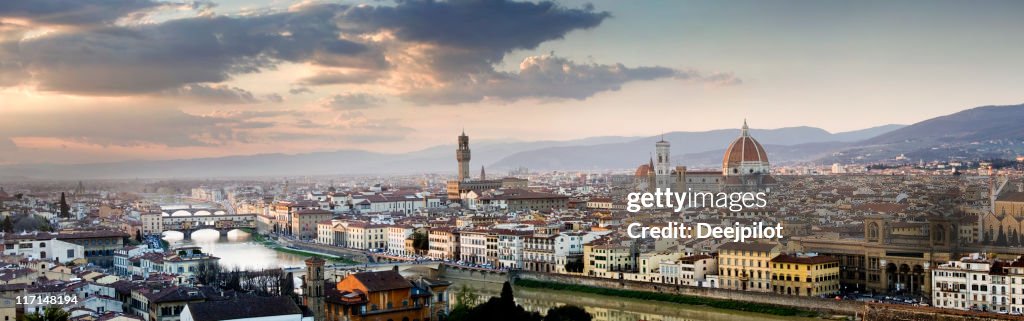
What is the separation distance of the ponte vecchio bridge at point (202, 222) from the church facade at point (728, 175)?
18772 millimetres

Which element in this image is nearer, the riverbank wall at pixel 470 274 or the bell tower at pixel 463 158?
the riverbank wall at pixel 470 274

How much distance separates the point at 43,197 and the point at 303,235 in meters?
23.3

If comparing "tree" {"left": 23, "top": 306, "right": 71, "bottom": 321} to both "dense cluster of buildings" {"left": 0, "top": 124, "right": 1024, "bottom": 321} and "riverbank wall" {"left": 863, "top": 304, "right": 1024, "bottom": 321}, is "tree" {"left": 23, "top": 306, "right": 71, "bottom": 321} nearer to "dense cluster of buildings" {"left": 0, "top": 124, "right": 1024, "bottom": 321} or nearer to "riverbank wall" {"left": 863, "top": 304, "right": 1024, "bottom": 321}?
"dense cluster of buildings" {"left": 0, "top": 124, "right": 1024, "bottom": 321}

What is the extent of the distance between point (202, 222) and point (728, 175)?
24.4 metres

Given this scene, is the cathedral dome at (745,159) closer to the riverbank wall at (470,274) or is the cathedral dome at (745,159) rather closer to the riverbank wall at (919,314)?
the riverbank wall at (470,274)

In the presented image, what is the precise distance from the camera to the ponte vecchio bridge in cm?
4847

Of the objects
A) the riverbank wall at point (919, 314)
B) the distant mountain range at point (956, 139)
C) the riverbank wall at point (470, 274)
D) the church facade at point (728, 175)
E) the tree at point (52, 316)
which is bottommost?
the riverbank wall at point (470, 274)

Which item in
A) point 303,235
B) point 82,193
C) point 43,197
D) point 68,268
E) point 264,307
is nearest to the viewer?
point 264,307

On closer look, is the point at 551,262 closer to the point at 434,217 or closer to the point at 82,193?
the point at 434,217

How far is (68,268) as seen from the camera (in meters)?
23.1

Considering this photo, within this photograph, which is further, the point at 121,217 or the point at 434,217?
→ the point at 121,217

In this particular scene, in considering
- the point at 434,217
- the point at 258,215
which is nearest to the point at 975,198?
the point at 434,217

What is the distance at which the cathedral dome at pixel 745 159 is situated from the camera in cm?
4988

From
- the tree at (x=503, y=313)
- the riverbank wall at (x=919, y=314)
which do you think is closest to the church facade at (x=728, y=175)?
the riverbank wall at (x=919, y=314)
